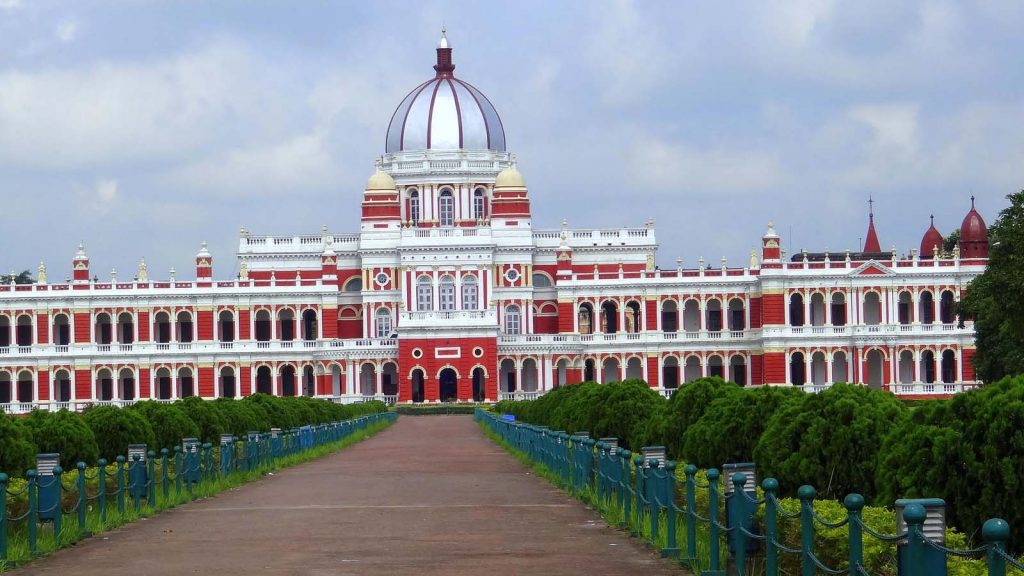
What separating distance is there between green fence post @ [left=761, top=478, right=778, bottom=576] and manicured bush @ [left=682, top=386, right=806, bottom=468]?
709cm

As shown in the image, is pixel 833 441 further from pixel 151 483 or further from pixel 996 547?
pixel 151 483

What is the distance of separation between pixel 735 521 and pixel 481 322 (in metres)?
73.6

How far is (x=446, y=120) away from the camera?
99.2 metres

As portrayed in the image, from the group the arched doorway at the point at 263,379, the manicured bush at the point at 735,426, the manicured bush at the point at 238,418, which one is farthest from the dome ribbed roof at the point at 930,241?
the manicured bush at the point at 735,426

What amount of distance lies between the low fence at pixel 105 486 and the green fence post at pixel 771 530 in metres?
7.25

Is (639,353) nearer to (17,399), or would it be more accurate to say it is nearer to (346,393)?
(346,393)

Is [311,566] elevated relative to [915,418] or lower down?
lower down

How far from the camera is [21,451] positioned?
2089 centimetres

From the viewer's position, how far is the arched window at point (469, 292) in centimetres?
9212

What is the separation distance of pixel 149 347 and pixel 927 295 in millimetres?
41051

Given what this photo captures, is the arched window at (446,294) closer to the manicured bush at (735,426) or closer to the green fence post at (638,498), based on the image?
the manicured bush at (735,426)

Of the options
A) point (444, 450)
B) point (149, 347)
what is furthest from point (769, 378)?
point (444, 450)

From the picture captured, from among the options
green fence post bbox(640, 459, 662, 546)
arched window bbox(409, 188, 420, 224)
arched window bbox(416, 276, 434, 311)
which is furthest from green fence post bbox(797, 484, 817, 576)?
arched window bbox(409, 188, 420, 224)

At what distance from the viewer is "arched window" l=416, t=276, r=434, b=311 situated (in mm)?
92125
